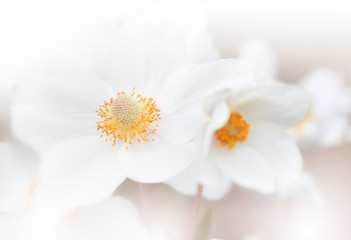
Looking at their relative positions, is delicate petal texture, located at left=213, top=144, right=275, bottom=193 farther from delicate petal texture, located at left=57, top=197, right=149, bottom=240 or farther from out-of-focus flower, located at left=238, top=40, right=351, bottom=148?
out-of-focus flower, located at left=238, top=40, right=351, bottom=148

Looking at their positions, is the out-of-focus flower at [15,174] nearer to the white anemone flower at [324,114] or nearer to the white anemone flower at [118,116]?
the white anemone flower at [118,116]

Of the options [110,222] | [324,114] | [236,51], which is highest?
[236,51]


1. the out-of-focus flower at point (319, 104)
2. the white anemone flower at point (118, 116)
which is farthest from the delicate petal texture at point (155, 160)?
the out-of-focus flower at point (319, 104)

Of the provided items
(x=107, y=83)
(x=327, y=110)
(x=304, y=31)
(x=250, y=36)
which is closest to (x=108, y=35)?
(x=107, y=83)

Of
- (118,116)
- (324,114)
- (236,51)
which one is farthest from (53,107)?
(236,51)

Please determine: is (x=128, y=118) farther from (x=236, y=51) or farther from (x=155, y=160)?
(x=236, y=51)

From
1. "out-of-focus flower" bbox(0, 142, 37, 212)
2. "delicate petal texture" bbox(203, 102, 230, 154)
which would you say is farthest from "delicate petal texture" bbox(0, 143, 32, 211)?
"delicate petal texture" bbox(203, 102, 230, 154)

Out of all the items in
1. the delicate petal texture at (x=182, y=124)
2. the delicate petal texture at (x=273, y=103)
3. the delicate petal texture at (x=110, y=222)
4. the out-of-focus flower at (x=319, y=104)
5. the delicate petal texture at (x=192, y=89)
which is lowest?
the delicate petal texture at (x=110, y=222)
